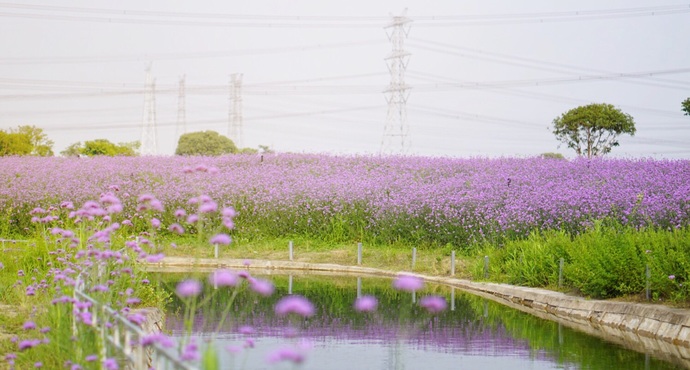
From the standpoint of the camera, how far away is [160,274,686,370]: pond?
12.6m

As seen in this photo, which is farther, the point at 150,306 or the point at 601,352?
the point at 150,306

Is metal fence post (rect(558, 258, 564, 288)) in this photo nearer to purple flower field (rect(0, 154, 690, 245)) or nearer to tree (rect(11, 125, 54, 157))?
purple flower field (rect(0, 154, 690, 245))

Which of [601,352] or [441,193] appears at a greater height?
[441,193]

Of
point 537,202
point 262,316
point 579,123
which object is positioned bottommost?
point 262,316

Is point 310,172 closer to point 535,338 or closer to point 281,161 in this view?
point 281,161

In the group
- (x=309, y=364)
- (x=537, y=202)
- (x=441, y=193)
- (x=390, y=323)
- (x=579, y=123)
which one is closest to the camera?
(x=309, y=364)

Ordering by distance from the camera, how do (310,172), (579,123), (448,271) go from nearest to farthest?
(448,271) → (310,172) → (579,123)

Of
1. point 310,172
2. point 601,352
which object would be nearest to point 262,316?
point 601,352

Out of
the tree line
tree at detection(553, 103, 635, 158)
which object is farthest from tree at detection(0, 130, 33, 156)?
tree at detection(553, 103, 635, 158)

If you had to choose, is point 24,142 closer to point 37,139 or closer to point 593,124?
point 37,139

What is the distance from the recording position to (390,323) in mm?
16406

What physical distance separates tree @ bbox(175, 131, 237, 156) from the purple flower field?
88.9 feet

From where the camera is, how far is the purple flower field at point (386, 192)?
2580 cm

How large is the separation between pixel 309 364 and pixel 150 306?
4.20 m
